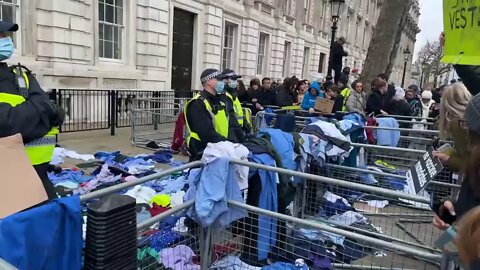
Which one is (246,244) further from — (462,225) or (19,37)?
(19,37)

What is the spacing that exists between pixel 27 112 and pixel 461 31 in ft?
8.83

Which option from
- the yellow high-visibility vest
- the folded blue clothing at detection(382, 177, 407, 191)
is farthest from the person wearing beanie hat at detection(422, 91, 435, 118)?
the yellow high-visibility vest

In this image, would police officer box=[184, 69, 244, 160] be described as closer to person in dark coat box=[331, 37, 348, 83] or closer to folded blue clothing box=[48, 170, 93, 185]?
folded blue clothing box=[48, 170, 93, 185]

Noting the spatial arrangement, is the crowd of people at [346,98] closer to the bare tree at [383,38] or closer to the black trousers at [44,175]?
the bare tree at [383,38]

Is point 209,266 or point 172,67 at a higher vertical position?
point 172,67

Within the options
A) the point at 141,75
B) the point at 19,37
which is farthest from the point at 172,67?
the point at 19,37

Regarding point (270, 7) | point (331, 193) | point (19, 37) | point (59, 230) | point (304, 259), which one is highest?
point (270, 7)

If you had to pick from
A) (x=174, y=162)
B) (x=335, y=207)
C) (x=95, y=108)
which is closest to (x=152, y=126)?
(x=95, y=108)

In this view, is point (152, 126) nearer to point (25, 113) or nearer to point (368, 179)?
point (368, 179)

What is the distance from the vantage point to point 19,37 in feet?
33.3

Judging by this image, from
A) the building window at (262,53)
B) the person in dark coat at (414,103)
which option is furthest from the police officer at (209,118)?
the building window at (262,53)

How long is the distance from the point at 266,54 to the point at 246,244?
66.9 feet

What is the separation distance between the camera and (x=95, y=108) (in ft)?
38.9

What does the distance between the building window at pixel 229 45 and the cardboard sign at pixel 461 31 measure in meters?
17.2
